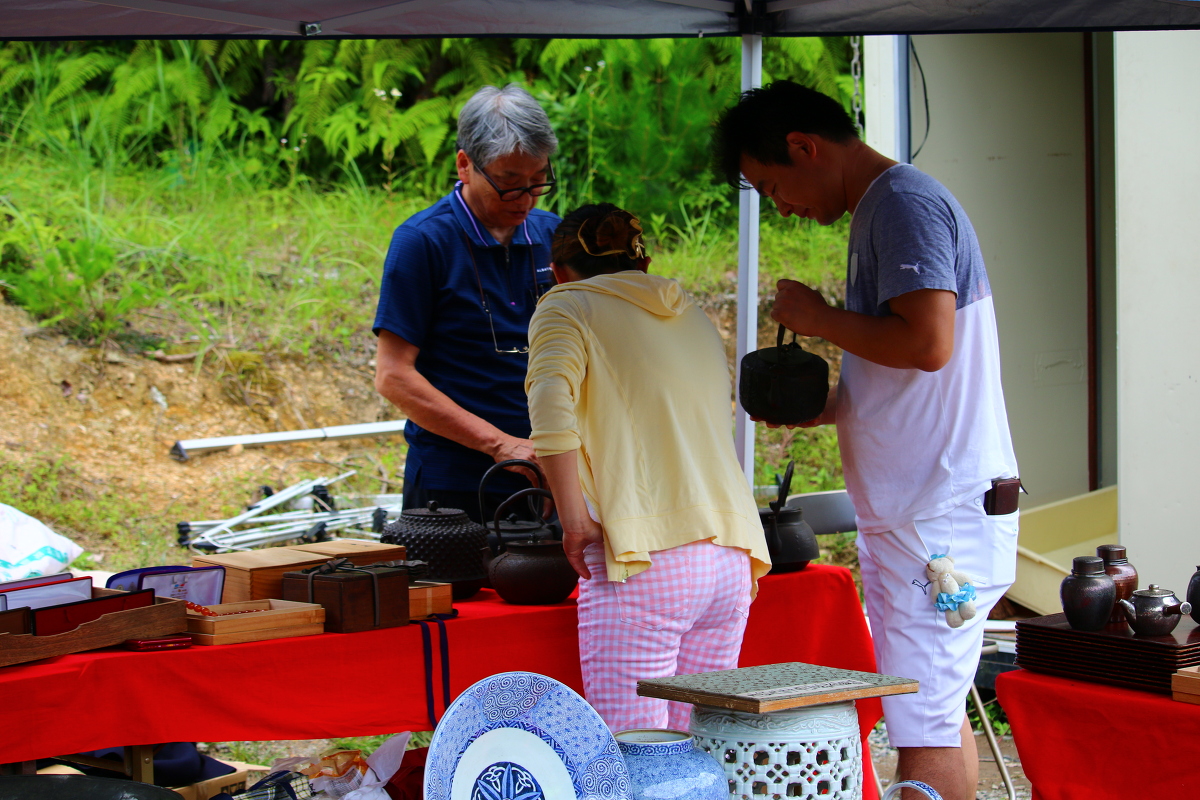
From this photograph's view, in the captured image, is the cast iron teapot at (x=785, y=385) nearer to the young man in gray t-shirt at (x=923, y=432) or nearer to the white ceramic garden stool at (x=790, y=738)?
the young man in gray t-shirt at (x=923, y=432)

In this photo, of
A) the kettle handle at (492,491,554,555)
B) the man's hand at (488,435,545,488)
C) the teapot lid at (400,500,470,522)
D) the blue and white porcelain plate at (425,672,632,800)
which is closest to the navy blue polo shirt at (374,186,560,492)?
the man's hand at (488,435,545,488)

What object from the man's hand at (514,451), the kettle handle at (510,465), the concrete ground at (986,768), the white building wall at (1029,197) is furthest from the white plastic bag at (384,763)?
the white building wall at (1029,197)

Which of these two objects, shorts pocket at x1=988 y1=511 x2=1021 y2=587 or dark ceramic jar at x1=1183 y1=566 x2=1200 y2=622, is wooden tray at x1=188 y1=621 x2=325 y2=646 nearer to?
shorts pocket at x1=988 y1=511 x2=1021 y2=587

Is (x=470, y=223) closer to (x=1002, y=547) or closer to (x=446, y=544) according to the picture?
(x=446, y=544)

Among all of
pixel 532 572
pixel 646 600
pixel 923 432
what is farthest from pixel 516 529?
pixel 923 432

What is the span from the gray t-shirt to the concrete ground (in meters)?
1.85

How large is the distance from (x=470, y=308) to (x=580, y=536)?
1.06 m

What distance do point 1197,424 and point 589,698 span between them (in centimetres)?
267

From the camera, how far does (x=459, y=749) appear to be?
51.6 inches

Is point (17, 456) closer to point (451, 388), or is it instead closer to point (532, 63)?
point (451, 388)

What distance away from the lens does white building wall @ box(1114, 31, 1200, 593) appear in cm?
361

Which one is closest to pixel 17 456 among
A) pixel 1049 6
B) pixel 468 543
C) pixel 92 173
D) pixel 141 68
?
pixel 92 173

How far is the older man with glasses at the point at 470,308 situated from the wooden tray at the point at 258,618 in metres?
0.72

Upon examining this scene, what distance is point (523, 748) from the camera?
1281mm
